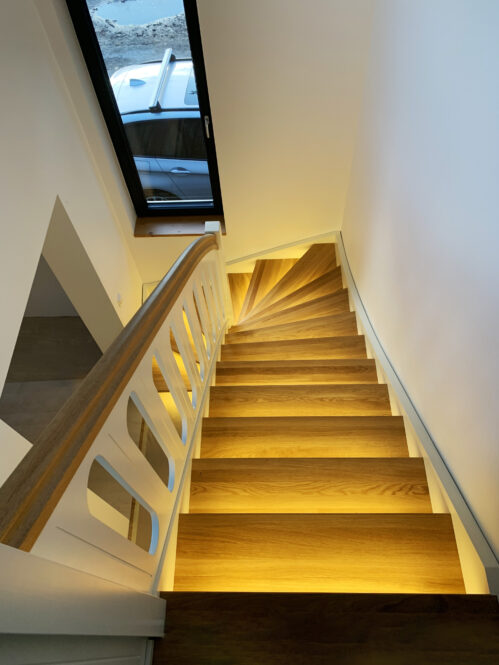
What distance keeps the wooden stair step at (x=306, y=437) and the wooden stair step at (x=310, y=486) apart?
0.21 meters

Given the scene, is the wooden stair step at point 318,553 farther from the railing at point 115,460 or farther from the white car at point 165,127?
the white car at point 165,127

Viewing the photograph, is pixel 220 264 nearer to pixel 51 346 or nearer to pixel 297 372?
pixel 297 372

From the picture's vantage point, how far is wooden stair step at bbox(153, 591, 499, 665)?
116 centimetres

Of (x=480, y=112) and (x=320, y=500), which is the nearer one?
(x=480, y=112)

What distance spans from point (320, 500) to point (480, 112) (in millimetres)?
1472

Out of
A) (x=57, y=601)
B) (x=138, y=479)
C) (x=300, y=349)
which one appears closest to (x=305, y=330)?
(x=300, y=349)

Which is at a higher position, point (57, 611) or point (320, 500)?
point (320, 500)

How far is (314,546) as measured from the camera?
1529 mm

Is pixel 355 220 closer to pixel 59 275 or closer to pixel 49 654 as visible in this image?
pixel 59 275

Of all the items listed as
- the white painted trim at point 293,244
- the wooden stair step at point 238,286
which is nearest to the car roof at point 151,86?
the white painted trim at point 293,244

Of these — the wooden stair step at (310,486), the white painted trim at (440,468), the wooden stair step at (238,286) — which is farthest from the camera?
the wooden stair step at (238,286)

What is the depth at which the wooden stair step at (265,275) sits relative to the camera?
186 inches

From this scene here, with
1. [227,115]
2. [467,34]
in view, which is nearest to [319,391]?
[467,34]

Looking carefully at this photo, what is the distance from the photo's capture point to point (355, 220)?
12.3ft
